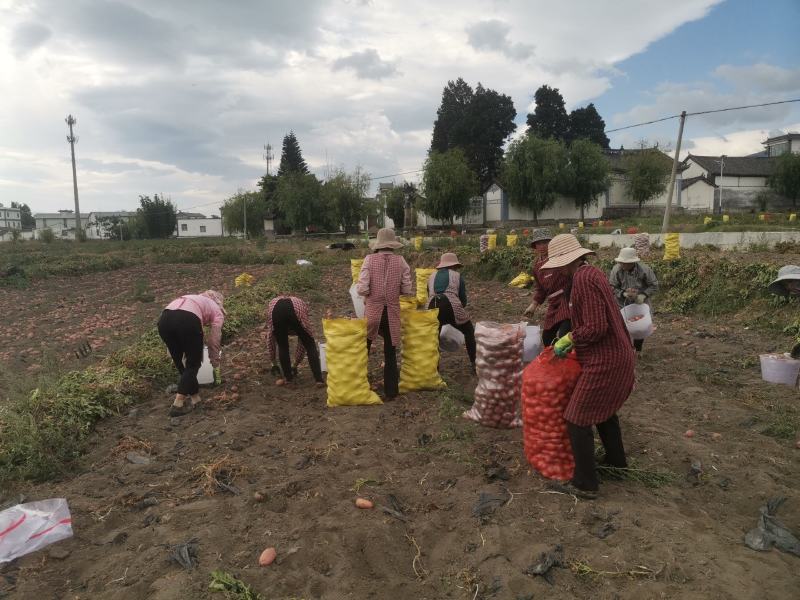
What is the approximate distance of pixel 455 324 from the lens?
230 inches

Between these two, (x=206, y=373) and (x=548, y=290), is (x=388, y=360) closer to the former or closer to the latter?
(x=548, y=290)

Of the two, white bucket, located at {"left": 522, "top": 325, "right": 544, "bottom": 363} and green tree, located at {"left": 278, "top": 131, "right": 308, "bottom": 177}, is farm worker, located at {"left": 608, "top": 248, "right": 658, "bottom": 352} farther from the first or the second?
green tree, located at {"left": 278, "top": 131, "right": 308, "bottom": 177}

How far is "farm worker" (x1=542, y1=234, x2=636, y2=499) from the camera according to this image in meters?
3.12

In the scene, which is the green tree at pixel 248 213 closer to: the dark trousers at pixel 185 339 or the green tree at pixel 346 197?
the green tree at pixel 346 197

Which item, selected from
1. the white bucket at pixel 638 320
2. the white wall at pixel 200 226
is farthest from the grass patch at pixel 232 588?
the white wall at pixel 200 226

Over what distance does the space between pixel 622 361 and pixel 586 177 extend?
1440 inches

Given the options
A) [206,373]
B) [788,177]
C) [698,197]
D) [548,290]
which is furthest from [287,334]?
[698,197]

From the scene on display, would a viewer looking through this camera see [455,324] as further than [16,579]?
Yes

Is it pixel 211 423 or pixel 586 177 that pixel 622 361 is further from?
pixel 586 177

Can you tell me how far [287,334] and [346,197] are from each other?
36795 mm

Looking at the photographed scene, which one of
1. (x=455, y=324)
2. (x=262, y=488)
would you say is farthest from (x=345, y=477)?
(x=455, y=324)

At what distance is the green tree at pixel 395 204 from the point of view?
1881 inches

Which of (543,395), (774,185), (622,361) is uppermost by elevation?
(774,185)

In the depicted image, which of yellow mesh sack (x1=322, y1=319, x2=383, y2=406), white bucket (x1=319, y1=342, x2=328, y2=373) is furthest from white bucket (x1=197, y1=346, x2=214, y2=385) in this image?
yellow mesh sack (x1=322, y1=319, x2=383, y2=406)
